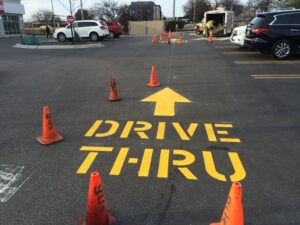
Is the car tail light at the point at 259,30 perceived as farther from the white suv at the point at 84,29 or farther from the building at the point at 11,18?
the building at the point at 11,18

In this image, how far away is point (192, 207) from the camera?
127 inches

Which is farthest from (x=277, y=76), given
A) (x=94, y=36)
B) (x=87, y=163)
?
(x=94, y=36)

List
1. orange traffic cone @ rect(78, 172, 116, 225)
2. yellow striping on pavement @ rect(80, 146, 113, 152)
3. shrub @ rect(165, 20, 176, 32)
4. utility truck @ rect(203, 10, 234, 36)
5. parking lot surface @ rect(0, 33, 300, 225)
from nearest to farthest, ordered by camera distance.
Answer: orange traffic cone @ rect(78, 172, 116, 225) → parking lot surface @ rect(0, 33, 300, 225) → yellow striping on pavement @ rect(80, 146, 113, 152) → utility truck @ rect(203, 10, 234, 36) → shrub @ rect(165, 20, 176, 32)

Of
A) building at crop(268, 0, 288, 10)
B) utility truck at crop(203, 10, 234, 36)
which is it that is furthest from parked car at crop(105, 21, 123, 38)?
building at crop(268, 0, 288, 10)

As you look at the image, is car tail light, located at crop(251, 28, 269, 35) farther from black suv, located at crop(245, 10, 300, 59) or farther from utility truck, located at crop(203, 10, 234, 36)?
utility truck, located at crop(203, 10, 234, 36)

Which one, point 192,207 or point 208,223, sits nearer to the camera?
point 208,223

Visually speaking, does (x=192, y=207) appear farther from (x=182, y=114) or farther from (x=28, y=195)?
(x=182, y=114)

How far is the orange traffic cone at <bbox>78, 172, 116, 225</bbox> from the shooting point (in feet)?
9.02

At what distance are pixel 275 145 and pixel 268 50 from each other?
29.4 ft

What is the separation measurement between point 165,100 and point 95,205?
4666 mm

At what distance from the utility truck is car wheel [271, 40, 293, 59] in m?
16.5

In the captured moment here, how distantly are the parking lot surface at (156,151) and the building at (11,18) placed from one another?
124ft

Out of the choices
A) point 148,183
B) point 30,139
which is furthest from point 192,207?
point 30,139

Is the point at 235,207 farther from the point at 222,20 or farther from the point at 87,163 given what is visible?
the point at 222,20
